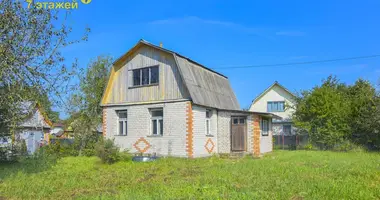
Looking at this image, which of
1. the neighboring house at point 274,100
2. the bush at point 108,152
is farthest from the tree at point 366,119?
the neighboring house at point 274,100

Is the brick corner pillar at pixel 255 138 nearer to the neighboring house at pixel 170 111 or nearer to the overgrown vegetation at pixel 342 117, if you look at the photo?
the neighboring house at pixel 170 111

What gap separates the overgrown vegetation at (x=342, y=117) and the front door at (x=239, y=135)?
6921mm

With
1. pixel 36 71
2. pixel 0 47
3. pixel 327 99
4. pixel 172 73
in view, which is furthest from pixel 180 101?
pixel 327 99

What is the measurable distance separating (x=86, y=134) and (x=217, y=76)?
33.4 ft

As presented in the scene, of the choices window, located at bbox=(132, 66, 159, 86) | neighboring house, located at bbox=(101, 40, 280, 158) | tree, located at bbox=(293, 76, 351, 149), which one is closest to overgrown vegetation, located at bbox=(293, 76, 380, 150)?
tree, located at bbox=(293, 76, 351, 149)

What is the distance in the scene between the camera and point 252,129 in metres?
19.0

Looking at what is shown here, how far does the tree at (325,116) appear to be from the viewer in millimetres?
22078

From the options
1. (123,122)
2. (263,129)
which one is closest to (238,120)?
(263,129)

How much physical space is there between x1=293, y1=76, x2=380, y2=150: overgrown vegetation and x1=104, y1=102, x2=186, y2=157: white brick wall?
38.7 ft

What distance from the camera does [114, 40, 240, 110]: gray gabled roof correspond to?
54.5 feet

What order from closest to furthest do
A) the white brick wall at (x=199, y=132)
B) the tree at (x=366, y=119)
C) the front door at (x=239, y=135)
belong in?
1. the white brick wall at (x=199, y=132)
2. the front door at (x=239, y=135)
3. the tree at (x=366, y=119)

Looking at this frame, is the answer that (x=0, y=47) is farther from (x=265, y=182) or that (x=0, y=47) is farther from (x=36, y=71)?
(x=265, y=182)

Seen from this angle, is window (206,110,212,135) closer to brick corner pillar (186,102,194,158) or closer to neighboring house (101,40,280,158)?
neighboring house (101,40,280,158)

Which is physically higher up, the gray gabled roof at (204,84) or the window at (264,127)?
the gray gabled roof at (204,84)
